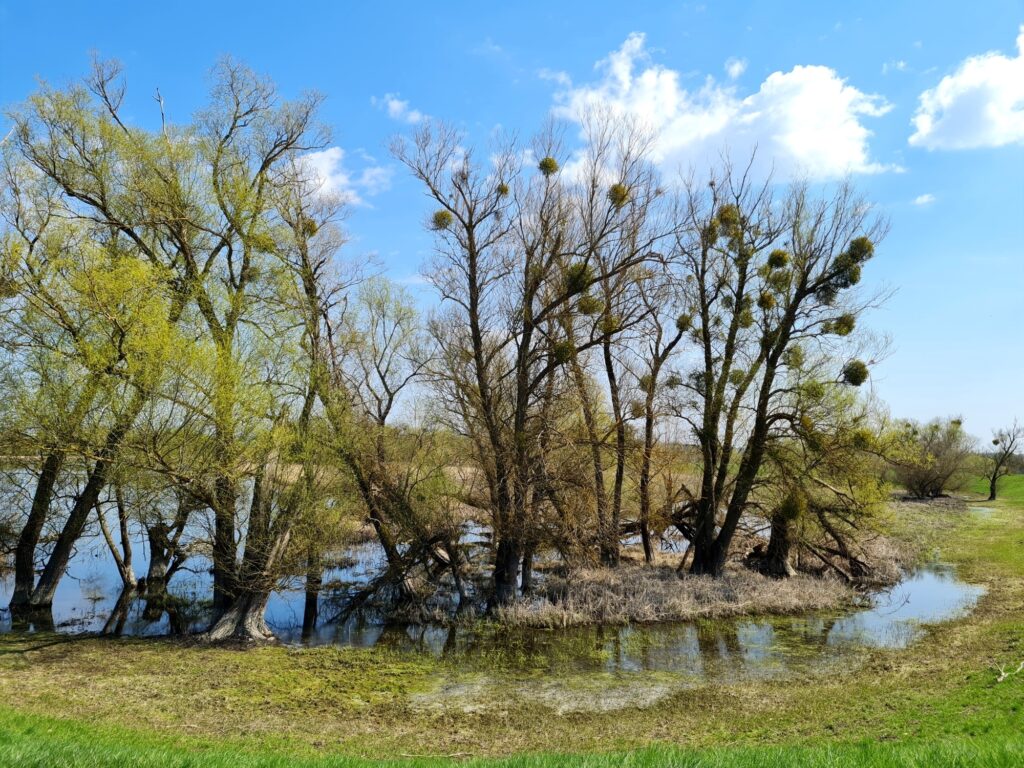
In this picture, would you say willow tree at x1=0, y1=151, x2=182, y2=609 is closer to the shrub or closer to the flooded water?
the flooded water

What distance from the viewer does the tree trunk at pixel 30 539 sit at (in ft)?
52.5

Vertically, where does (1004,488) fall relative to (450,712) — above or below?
above

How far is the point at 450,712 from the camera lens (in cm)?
1067

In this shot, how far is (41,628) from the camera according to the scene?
1548 centimetres

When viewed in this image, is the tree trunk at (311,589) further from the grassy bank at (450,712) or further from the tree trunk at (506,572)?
the tree trunk at (506,572)

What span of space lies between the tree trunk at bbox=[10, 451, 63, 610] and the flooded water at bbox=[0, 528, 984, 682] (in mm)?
617

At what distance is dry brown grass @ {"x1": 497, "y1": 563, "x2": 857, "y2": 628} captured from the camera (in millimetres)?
17062

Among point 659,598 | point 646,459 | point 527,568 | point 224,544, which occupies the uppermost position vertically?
point 646,459

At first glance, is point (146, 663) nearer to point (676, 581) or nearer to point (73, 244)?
point (73, 244)

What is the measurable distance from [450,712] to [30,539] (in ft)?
41.2

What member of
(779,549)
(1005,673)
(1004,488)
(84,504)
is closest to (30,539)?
(84,504)

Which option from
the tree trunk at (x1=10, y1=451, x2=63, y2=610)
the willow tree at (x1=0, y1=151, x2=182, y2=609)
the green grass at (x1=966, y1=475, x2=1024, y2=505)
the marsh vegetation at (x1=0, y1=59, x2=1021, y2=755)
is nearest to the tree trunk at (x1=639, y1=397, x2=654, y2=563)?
the marsh vegetation at (x1=0, y1=59, x2=1021, y2=755)

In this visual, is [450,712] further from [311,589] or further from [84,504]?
[84,504]

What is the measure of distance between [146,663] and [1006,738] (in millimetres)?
13165
